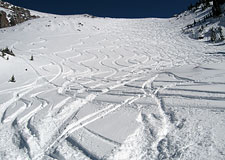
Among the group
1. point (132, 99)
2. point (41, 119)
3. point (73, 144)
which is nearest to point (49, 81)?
point (41, 119)

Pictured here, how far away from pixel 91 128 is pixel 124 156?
0.72m

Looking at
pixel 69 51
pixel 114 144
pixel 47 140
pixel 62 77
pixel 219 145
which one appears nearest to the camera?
pixel 219 145

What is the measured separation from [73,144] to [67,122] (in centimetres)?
59

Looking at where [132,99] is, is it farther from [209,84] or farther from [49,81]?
[49,81]

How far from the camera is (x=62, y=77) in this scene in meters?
5.54

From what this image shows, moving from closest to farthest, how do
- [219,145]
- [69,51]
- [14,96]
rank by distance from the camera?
[219,145]
[14,96]
[69,51]

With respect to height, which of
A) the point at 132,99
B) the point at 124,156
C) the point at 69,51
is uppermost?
the point at 69,51

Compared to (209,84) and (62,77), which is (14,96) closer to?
(62,77)

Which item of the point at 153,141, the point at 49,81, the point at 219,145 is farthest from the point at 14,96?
the point at 219,145

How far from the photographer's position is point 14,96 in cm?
405

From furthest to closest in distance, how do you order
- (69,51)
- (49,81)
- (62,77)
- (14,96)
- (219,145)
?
(69,51) < (62,77) < (49,81) < (14,96) < (219,145)

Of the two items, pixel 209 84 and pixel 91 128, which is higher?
pixel 209 84

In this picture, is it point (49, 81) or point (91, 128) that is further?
point (49, 81)

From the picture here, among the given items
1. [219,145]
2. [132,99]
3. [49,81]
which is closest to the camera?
[219,145]
